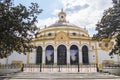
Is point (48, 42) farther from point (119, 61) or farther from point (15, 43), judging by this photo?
point (15, 43)

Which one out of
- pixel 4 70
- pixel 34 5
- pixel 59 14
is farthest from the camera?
pixel 59 14

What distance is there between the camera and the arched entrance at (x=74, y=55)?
4734cm

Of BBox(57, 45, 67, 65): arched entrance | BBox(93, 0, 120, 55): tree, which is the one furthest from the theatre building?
BBox(93, 0, 120, 55): tree

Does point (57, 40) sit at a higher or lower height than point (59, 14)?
lower

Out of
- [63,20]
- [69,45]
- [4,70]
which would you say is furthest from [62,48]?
[4,70]

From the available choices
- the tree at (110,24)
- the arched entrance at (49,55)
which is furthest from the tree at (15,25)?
the arched entrance at (49,55)

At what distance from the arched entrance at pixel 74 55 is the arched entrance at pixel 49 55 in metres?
4.58

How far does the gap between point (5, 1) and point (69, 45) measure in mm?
31668

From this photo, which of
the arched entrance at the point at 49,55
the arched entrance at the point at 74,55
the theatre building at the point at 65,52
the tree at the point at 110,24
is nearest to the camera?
the tree at the point at 110,24

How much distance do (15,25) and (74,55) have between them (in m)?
32.4

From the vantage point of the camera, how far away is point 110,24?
824 inches

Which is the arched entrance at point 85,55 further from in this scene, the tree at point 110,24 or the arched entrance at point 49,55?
the tree at point 110,24

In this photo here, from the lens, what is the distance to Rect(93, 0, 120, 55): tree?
20.6m

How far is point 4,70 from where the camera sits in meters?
28.4
